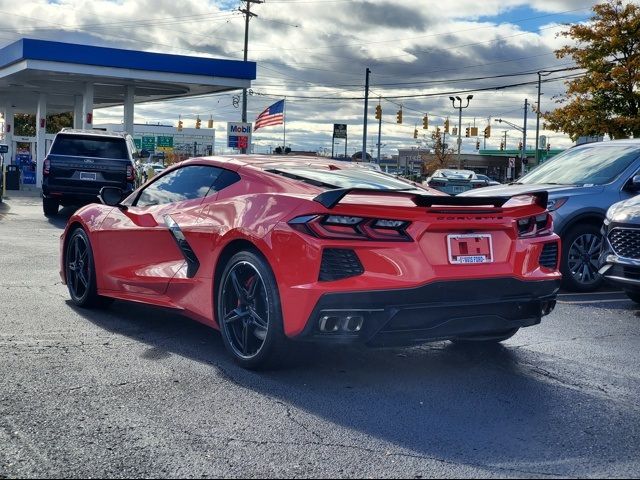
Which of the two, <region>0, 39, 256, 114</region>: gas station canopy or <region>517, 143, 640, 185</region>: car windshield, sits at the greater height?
<region>0, 39, 256, 114</region>: gas station canopy

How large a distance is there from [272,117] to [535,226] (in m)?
34.8

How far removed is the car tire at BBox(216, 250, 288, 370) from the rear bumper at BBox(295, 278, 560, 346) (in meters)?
0.24

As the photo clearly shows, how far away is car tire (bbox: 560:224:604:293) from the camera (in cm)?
931

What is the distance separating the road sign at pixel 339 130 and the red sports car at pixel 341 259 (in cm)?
3611

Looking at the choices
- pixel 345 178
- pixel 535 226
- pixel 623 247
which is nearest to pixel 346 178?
pixel 345 178

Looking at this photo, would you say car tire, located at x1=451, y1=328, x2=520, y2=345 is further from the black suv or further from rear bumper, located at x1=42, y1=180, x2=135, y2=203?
rear bumper, located at x1=42, y1=180, x2=135, y2=203

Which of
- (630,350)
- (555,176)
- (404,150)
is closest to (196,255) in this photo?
(630,350)

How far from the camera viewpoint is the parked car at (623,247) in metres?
7.48

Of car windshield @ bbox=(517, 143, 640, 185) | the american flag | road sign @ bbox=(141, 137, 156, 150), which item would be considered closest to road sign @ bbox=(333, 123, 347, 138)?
the american flag

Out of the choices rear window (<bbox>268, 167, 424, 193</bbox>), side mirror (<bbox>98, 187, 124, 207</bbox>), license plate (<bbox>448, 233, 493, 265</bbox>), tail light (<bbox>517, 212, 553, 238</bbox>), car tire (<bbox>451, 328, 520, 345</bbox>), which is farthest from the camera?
side mirror (<bbox>98, 187, 124, 207</bbox>)

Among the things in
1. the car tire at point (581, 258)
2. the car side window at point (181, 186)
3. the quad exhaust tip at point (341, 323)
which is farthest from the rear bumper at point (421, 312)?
the car tire at point (581, 258)

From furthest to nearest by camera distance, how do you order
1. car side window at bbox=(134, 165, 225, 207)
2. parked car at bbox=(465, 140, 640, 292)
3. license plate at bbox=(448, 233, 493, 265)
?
parked car at bbox=(465, 140, 640, 292) < car side window at bbox=(134, 165, 225, 207) < license plate at bbox=(448, 233, 493, 265)

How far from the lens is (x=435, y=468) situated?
12.0ft

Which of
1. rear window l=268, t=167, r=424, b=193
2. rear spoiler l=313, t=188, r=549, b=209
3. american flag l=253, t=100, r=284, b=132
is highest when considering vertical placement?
american flag l=253, t=100, r=284, b=132
